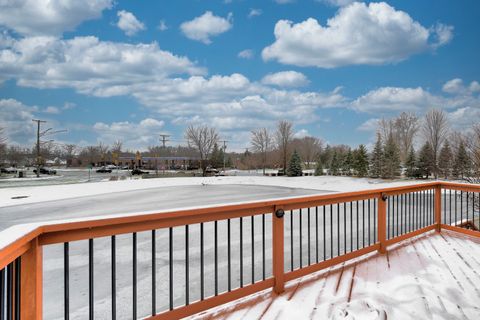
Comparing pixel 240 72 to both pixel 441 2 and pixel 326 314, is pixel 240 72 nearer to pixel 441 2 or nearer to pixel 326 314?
pixel 441 2

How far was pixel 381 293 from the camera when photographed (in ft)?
8.64

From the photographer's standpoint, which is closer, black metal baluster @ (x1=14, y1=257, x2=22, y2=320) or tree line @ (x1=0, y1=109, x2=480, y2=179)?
black metal baluster @ (x1=14, y1=257, x2=22, y2=320)

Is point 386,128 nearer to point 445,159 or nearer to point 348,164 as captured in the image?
point 348,164

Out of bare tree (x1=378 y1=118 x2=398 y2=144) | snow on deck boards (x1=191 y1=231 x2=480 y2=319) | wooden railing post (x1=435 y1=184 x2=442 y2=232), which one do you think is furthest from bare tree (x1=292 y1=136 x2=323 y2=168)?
snow on deck boards (x1=191 y1=231 x2=480 y2=319)

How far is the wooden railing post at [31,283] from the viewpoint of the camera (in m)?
1.42

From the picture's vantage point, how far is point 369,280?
9.58 feet

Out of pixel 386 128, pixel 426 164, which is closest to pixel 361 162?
pixel 426 164

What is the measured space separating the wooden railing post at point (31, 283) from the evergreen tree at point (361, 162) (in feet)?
115

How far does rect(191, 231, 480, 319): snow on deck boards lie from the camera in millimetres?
2283

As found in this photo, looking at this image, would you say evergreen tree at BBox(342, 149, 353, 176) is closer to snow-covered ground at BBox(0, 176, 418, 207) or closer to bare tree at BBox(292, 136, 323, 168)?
snow-covered ground at BBox(0, 176, 418, 207)

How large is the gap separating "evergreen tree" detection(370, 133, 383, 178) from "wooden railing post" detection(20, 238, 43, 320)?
113 feet

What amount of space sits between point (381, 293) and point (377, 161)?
32.9 metres

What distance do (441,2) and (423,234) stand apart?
15.5 meters

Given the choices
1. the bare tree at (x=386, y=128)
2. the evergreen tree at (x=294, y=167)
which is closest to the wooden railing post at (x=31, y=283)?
the evergreen tree at (x=294, y=167)
